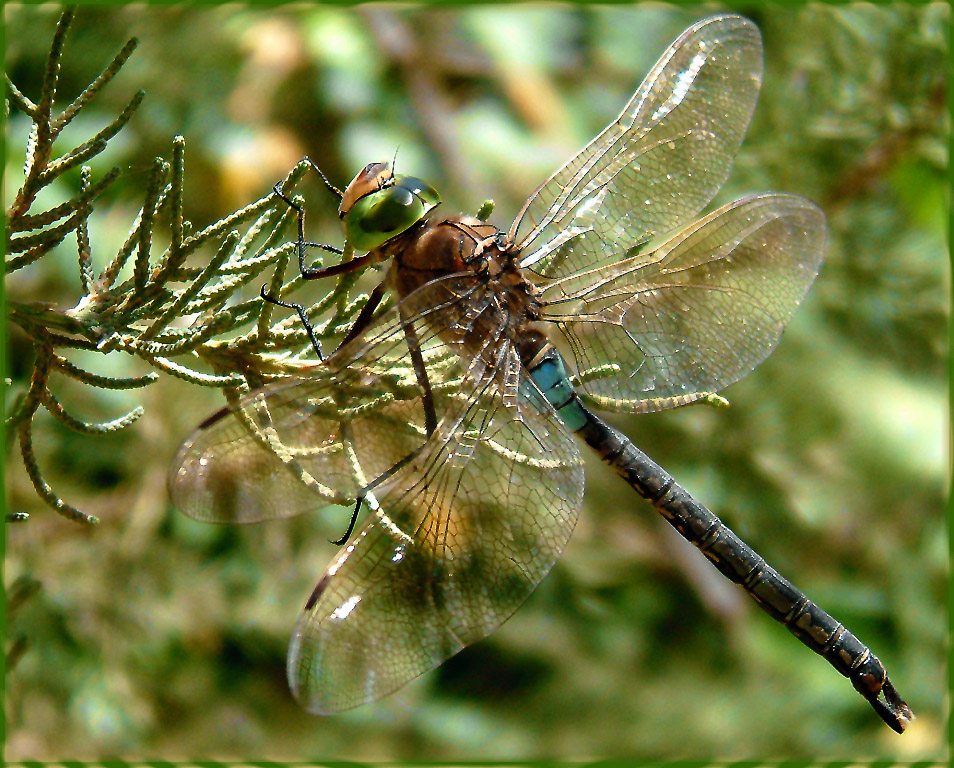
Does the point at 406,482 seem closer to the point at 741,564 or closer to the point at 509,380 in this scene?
the point at 509,380

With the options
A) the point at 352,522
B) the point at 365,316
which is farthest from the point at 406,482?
the point at 365,316

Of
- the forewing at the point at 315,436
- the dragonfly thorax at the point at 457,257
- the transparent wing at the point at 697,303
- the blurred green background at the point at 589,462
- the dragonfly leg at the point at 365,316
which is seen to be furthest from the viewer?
the blurred green background at the point at 589,462


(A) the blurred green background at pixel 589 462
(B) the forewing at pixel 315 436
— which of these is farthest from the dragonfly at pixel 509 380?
(A) the blurred green background at pixel 589 462

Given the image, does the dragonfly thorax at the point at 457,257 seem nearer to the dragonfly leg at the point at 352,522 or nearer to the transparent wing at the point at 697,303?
the transparent wing at the point at 697,303

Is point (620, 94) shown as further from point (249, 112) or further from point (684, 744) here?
point (684, 744)

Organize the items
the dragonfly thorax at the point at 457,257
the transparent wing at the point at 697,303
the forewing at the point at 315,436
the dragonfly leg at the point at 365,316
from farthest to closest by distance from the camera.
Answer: the transparent wing at the point at 697,303 → the dragonfly thorax at the point at 457,257 → the dragonfly leg at the point at 365,316 → the forewing at the point at 315,436

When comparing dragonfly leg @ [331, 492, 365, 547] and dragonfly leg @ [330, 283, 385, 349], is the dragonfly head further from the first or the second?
dragonfly leg @ [331, 492, 365, 547]

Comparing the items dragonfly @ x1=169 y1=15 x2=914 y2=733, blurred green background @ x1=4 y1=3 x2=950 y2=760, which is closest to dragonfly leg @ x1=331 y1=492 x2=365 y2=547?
dragonfly @ x1=169 y1=15 x2=914 y2=733
